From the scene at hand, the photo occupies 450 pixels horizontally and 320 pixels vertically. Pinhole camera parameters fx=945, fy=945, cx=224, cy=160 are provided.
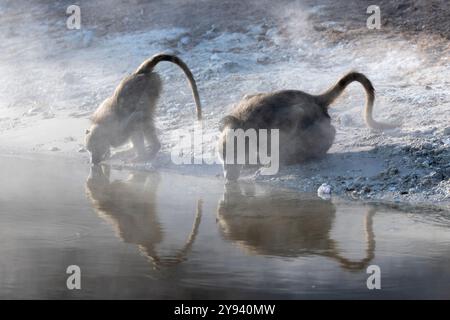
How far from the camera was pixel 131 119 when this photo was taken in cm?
1322

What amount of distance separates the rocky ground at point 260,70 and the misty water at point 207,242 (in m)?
1.35

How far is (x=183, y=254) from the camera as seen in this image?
298 inches

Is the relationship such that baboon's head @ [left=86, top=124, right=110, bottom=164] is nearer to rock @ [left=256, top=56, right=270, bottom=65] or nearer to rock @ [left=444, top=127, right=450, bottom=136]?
rock @ [left=256, top=56, right=270, bottom=65]

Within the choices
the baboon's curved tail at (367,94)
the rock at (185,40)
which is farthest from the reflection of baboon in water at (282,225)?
the rock at (185,40)

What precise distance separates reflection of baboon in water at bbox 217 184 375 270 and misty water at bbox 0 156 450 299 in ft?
0.05

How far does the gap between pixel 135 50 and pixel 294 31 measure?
308cm

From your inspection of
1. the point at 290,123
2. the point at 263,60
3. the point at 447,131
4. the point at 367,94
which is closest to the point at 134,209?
the point at 290,123

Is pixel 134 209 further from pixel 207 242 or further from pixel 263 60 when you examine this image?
pixel 263 60

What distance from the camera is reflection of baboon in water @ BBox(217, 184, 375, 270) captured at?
25.6 ft

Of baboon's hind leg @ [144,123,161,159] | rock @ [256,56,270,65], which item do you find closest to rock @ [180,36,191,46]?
rock @ [256,56,270,65]

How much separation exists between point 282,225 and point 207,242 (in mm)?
1094

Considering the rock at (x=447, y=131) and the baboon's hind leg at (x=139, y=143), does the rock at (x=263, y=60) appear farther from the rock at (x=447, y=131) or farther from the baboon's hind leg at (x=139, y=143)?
the rock at (x=447, y=131)

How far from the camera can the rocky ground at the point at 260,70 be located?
11773 millimetres

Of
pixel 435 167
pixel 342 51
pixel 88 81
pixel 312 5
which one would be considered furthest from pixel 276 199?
pixel 312 5
